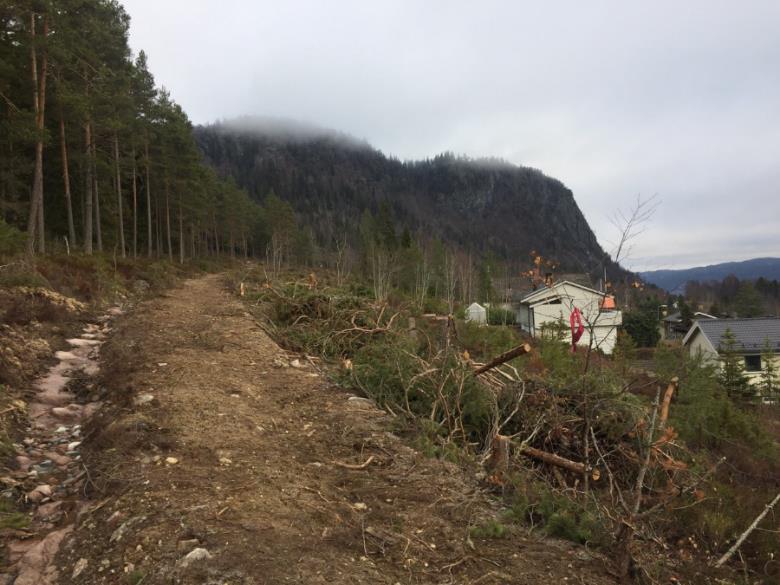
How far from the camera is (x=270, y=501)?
3121 mm

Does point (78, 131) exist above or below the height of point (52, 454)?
above

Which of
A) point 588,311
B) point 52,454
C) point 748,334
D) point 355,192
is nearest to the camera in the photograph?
point 52,454

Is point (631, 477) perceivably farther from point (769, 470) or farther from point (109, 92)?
point (109, 92)

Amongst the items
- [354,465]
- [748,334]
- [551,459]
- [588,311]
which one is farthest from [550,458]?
[748,334]

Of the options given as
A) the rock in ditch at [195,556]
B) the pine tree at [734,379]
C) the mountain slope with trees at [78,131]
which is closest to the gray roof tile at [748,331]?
the pine tree at [734,379]

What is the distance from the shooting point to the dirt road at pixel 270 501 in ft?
8.35

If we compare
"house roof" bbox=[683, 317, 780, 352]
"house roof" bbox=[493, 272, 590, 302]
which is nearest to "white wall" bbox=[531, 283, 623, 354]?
"house roof" bbox=[493, 272, 590, 302]

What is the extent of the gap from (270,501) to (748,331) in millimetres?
32281

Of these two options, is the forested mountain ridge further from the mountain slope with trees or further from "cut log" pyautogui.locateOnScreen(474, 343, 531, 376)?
"cut log" pyautogui.locateOnScreen(474, 343, 531, 376)

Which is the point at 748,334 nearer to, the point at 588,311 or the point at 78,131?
the point at 588,311

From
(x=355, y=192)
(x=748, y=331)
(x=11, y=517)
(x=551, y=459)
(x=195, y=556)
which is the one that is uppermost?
(x=355, y=192)

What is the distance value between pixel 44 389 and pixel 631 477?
655cm

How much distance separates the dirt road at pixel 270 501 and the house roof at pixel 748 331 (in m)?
28.3

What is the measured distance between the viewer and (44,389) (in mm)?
5223
